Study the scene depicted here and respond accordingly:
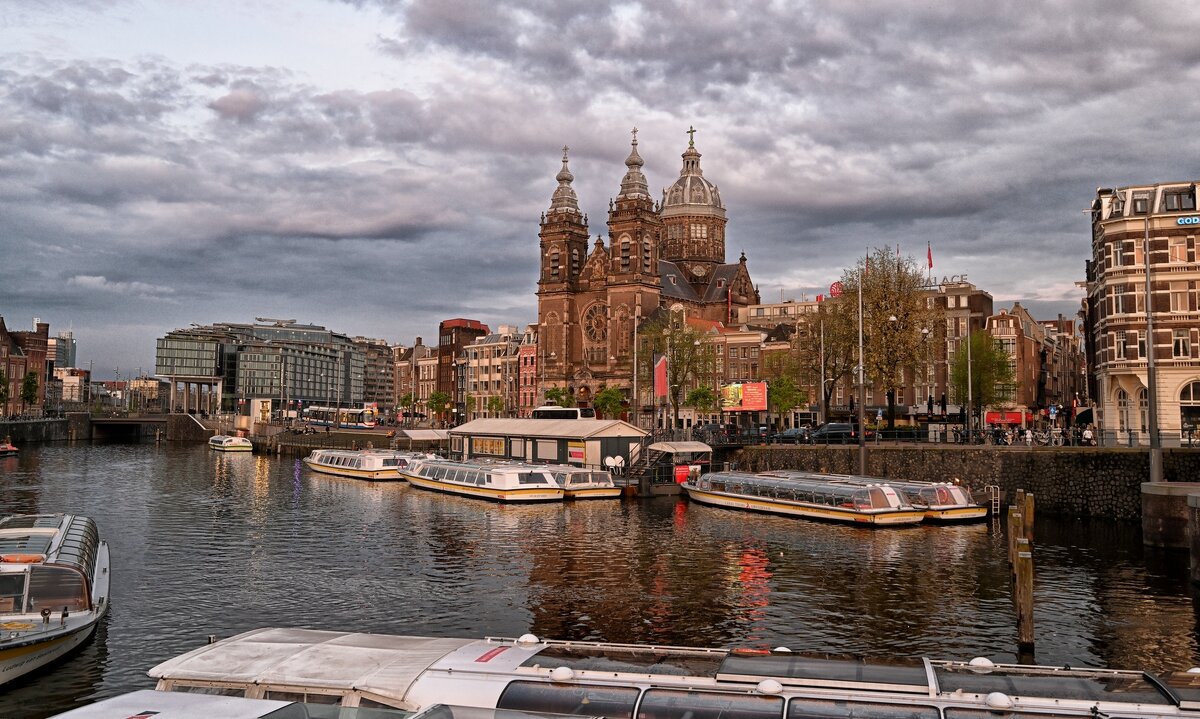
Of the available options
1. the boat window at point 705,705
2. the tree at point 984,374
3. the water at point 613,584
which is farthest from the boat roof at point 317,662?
the tree at point 984,374

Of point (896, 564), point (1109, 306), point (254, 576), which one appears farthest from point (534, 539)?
point (1109, 306)

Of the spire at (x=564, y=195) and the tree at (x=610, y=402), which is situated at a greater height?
the spire at (x=564, y=195)

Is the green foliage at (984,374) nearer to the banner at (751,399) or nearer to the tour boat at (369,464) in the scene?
the banner at (751,399)

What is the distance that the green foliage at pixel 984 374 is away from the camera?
98.9 meters

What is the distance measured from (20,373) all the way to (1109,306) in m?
200

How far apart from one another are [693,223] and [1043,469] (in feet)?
396

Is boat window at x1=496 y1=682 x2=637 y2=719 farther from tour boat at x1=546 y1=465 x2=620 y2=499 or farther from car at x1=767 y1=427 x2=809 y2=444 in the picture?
car at x1=767 y1=427 x2=809 y2=444

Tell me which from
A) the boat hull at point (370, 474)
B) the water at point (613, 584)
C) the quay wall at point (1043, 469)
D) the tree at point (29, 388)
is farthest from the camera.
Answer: the tree at point (29, 388)

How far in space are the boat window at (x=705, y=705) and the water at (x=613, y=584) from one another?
39.7 ft

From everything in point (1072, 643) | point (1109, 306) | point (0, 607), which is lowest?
point (1072, 643)

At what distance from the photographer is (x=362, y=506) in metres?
65.9

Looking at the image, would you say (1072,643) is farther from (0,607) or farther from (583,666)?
(0,607)

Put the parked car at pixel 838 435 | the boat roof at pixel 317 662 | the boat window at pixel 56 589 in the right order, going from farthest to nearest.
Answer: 1. the parked car at pixel 838 435
2. the boat window at pixel 56 589
3. the boat roof at pixel 317 662

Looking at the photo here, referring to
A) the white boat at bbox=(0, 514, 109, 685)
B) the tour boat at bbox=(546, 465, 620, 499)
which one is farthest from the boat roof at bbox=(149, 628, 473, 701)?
the tour boat at bbox=(546, 465, 620, 499)
